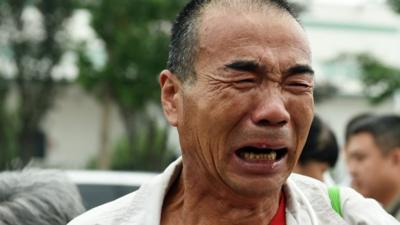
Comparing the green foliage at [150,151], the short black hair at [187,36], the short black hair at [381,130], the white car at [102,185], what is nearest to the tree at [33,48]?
the green foliage at [150,151]

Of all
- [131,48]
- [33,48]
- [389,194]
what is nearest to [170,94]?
[389,194]

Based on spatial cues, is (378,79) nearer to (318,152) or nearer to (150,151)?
(150,151)

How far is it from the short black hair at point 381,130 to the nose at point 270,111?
3239 millimetres

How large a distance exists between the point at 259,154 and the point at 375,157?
3.23m

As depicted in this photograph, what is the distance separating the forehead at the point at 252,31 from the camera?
2.41 m

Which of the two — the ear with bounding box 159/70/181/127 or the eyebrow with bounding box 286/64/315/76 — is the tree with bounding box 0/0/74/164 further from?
the eyebrow with bounding box 286/64/315/76

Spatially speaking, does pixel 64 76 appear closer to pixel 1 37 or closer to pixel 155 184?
pixel 1 37

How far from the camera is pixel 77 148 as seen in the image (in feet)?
128

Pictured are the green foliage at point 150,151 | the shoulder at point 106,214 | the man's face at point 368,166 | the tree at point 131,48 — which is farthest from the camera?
the green foliage at point 150,151

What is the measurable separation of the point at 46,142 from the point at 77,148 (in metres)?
2.44

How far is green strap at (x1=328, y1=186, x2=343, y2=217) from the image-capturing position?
2509 mm

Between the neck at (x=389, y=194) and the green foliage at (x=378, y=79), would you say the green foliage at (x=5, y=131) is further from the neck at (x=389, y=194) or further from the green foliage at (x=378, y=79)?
the neck at (x=389, y=194)

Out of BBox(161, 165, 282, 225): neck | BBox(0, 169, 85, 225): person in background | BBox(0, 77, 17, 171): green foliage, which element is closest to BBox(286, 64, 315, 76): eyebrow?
BBox(161, 165, 282, 225): neck

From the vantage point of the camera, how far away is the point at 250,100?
7.76ft
